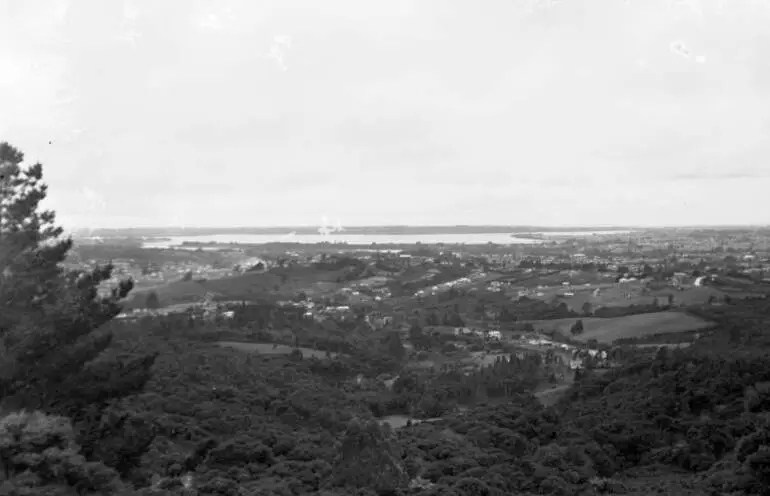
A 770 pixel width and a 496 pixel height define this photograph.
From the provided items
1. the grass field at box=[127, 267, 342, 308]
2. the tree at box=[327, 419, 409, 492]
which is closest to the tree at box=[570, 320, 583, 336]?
the grass field at box=[127, 267, 342, 308]

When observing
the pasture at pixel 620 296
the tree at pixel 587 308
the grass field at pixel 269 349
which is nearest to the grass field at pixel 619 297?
the pasture at pixel 620 296

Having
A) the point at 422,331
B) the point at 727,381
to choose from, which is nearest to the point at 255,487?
the point at 727,381

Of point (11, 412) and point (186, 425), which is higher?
point (11, 412)

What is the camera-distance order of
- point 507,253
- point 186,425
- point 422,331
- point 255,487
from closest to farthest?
point 255,487 < point 186,425 < point 422,331 < point 507,253

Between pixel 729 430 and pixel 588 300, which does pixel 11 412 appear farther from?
pixel 588 300

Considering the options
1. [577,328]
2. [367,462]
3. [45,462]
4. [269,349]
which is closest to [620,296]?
[577,328]

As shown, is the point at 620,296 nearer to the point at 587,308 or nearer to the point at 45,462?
the point at 587,308
